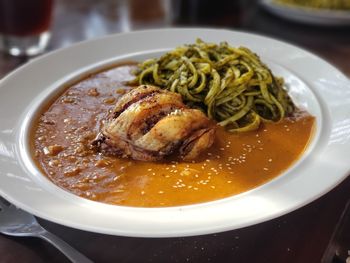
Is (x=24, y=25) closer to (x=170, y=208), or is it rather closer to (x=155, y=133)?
(x=155, y=133)

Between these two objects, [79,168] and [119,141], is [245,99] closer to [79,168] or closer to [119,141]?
[119,141]

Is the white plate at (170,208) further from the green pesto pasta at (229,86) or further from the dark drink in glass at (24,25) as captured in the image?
the dark drink in glass at (24,25)

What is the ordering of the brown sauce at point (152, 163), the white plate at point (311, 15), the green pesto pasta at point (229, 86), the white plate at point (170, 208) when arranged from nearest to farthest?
the white plate at point (170, 208) < the brown sauce at point (152, 163) < the green pesto pasta at point (229, 86) < the white plate at point (311, 15)

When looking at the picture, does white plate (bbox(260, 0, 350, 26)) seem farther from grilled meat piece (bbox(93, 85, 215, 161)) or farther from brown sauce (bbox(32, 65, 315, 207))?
grilled meat piece (bbox(93, 85, 215, 161))

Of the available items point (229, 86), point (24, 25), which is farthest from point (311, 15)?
point (24, 25)

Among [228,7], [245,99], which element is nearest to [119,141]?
[245,99]

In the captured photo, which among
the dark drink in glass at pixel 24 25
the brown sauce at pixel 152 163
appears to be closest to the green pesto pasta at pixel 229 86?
the brown sauce at pixel 152 163
